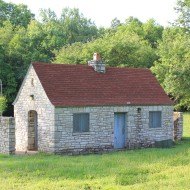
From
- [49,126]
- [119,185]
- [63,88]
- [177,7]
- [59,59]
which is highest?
[177,7]

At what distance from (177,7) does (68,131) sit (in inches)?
823

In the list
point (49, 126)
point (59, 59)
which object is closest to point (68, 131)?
point (49, 126)

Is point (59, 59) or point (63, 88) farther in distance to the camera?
point (59, 59)

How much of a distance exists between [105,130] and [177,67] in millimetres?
19456

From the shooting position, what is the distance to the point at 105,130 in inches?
1020

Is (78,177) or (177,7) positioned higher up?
(177,7)

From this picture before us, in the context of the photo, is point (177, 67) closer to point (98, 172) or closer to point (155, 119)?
point (155, 119)

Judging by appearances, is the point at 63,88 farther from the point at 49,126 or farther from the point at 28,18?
the point at 28,18

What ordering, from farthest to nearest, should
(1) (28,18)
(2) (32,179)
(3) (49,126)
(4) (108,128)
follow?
(1) (28,18), (4) (108,128), (3) (49,126), (2) (32,179)

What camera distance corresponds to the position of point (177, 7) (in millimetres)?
40969

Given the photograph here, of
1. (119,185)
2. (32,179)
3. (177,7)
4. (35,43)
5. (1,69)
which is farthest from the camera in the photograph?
(35,43)

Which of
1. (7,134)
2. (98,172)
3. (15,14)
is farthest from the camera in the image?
(15,14)

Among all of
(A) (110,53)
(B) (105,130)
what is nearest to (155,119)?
(B) (105,130)

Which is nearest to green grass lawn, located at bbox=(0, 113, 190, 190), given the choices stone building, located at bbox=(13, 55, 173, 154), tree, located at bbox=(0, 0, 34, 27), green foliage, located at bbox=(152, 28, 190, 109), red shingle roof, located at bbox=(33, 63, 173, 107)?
stone building, located at bbox=(13, 55, 173, 154)
